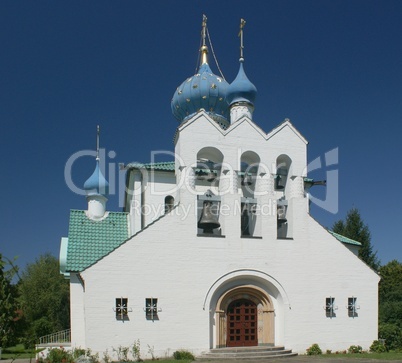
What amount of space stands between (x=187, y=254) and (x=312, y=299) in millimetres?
5519

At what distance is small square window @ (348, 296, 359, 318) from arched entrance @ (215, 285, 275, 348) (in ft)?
11.2

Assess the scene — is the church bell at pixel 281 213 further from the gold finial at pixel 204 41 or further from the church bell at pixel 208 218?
the gold finial at pixel 204 41

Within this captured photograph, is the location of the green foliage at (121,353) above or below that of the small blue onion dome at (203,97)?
below

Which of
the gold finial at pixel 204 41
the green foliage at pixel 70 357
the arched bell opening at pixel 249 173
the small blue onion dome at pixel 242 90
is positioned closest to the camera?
the green foliage at pixel 70 357

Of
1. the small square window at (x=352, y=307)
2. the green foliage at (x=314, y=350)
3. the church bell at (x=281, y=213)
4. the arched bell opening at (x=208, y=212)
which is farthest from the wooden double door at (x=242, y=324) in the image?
the small square window at (x=352, y=307)

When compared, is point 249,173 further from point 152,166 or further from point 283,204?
point 152,166

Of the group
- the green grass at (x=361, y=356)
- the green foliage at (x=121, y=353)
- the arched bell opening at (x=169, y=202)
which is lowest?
the green grass at (x=361, y=356)

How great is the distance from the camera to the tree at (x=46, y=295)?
3381 centimetres

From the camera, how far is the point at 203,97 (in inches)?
1018

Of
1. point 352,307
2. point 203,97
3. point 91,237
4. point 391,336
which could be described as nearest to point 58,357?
point 91,237

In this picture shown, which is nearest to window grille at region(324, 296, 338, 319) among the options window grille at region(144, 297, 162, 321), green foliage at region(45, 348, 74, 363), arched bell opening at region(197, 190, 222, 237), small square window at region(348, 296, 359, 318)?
small square window at region(348, 296, 359, 318)

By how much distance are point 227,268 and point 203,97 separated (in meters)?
12.4

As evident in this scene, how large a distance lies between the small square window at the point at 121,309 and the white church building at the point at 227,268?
0.12 feet

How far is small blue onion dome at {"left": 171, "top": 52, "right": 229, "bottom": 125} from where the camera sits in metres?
25.9
